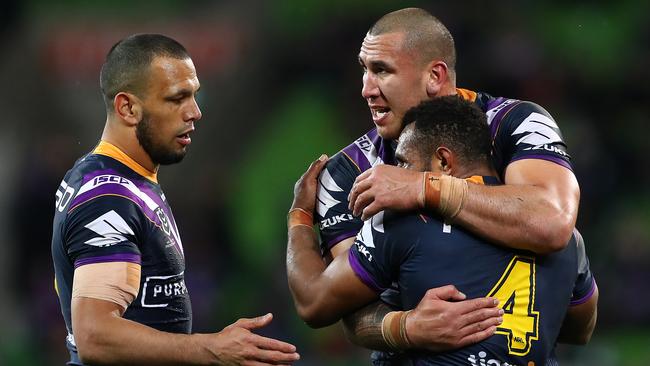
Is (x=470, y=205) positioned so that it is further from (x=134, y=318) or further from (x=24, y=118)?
(x=24, y=118)

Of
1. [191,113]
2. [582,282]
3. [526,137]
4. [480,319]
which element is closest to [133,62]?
[191,113]

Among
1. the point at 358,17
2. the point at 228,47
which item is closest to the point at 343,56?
the point at 358,17

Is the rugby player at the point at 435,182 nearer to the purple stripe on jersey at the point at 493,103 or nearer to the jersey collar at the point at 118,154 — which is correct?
the purple stripe on jersey at the point at 493,103

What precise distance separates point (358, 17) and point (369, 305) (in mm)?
7571

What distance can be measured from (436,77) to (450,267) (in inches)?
52.3

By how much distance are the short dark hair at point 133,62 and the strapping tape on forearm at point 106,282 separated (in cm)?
92

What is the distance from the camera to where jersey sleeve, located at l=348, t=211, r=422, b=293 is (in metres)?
3.76

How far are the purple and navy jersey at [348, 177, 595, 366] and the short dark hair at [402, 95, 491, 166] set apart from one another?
301mm

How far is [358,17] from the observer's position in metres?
11.3

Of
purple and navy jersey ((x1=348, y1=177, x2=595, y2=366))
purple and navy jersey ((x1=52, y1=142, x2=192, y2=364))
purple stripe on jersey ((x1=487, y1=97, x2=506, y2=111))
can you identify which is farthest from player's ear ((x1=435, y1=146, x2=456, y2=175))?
purple and navy jersey ((x1=52, y1=142, x2=192, y2=364))

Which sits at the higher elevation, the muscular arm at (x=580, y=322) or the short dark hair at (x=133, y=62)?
the short dark hair at (x=133, y=62)

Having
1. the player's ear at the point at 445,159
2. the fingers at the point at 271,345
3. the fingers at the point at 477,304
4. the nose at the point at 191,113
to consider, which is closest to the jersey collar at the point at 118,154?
the nose at the point at 191,113

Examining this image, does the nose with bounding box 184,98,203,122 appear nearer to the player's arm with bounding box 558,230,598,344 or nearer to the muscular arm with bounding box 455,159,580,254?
the muscular arm with bounding box 455,159,580,254

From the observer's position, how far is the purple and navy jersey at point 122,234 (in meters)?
4.14
